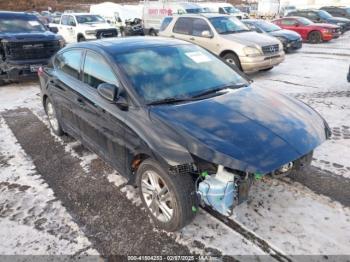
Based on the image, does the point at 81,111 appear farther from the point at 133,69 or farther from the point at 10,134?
the point at 10,134

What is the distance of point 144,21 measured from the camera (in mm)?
19938

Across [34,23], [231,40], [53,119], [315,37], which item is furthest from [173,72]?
[315,37]

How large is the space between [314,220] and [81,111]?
9.79ft

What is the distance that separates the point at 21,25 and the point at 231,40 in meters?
6.53

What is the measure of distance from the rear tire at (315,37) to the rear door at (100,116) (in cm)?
1623

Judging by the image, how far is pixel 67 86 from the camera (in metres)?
4.45

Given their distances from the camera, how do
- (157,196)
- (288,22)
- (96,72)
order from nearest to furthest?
(157,196) < (96,72) < (288,22)

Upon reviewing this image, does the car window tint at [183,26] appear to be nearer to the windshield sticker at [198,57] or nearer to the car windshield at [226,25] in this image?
the car windshield at [226,25]

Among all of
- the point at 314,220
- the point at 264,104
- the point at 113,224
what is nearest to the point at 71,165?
the point at 113,224

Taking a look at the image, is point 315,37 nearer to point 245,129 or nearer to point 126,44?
point 126,44

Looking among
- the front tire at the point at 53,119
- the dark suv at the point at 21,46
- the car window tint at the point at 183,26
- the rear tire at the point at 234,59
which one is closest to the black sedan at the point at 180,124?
the front tire at the point at 53,119

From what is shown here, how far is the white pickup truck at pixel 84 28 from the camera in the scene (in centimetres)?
1624

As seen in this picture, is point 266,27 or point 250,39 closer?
point 250,39

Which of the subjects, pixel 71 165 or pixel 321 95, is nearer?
pixel 71 165
